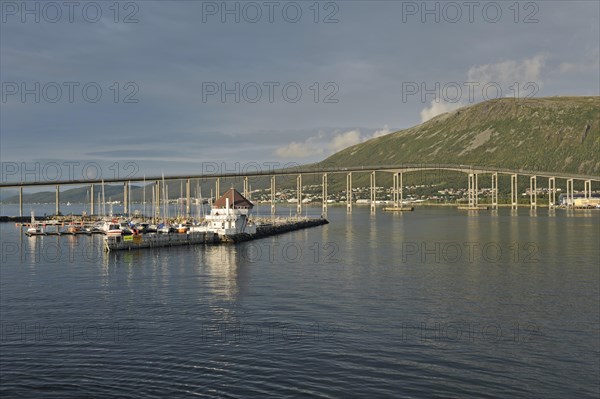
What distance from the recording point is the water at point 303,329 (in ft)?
71.3

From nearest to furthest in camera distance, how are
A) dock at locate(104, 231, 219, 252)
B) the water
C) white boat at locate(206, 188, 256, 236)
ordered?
the water, dock at locate(104, 231, 219, 252), white boat at locate(206, 188, 256, 236)

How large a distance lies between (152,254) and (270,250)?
53.5 ft

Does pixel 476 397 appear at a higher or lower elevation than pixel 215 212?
lower

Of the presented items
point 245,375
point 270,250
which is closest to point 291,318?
point 245,375

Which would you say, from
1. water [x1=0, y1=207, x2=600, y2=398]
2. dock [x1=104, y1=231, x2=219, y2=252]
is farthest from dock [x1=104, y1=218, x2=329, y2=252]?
water [x1=0, y1=207, x2=600, y2=398]

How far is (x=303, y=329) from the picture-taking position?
1171 inches

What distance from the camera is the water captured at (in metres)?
21.7

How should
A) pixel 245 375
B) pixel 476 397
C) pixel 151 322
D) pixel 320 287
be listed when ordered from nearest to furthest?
pixel 476 397, pixel 245 375, pixel 151 322, pixel 320 287

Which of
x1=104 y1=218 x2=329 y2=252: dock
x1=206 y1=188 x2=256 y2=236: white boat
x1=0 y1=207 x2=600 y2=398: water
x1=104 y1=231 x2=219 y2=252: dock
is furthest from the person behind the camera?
x1=206 y1=188 x2=256 y2=236: white boat

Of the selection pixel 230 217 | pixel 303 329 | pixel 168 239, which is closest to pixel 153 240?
pixel 168 239

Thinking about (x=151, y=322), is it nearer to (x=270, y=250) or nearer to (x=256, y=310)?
(x=256, y=310)

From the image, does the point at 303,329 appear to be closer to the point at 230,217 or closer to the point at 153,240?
the point at 153,240

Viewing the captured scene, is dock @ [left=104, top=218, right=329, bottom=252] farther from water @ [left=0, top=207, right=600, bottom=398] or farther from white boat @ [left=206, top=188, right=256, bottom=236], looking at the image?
water @ [left=0, top=207, right=600, bottom=398]

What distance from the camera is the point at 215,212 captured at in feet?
313
